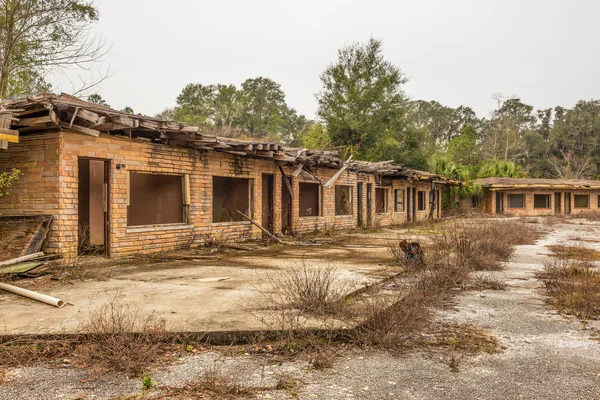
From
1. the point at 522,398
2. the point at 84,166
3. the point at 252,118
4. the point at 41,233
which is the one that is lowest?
the point at 522,398

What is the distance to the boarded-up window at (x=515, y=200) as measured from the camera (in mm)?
35344

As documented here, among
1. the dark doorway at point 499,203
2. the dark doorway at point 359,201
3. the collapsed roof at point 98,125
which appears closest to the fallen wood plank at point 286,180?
the collapsed roof at point 98,125

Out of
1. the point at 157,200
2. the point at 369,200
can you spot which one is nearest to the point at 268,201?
the point at 157,200

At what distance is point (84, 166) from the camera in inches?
402

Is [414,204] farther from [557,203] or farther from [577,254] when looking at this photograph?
[557,203]

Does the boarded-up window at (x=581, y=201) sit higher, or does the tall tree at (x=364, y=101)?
the tall tree at (x=364, y=101)

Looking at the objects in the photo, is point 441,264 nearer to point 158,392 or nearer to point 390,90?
point 158,392

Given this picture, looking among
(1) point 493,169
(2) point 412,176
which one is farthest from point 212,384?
(1) point 493,169

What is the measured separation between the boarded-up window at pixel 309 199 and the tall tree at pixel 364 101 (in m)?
17.7

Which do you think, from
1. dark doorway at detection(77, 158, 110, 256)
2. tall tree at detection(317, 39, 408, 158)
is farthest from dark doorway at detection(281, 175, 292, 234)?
tall tree at detection(317, 39, 408, 158)

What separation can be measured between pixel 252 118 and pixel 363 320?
44.5 metres

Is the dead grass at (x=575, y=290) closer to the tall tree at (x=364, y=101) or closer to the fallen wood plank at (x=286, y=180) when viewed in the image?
the fallen wood plank at (x=286, y=180)

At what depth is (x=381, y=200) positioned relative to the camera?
2225 centimetres

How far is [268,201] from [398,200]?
439 inches
